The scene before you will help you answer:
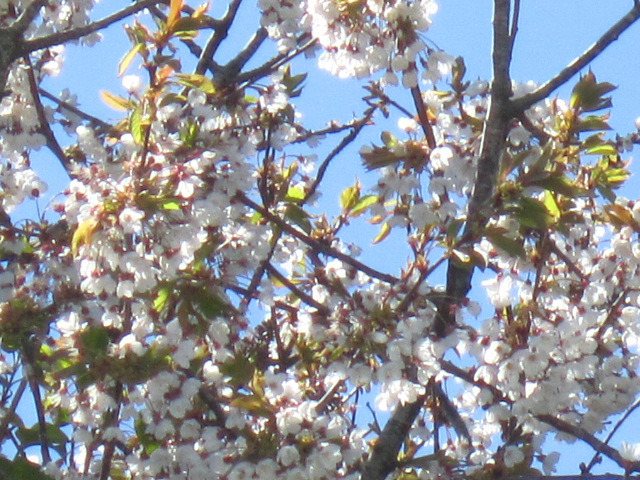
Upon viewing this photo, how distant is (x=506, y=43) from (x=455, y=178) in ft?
1.72

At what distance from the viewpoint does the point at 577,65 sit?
4301 millimetres

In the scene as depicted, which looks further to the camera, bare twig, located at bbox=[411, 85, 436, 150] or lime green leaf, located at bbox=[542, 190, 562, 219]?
bare twig, located at bbox=[411, 85, 436, 150]

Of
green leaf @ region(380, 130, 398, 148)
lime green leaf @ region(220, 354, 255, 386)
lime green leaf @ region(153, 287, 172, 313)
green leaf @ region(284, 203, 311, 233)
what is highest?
green leaf @ region(380, 130, 398, 148)

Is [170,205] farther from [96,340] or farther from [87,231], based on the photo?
[96,340]

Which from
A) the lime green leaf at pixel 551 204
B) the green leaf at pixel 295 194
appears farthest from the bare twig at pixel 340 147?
the lime green leaf at pixel 551 204

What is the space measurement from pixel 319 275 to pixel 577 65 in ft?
4.44

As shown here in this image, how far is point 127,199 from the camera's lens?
3738 millimetres

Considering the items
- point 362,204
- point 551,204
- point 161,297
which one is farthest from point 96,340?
point 551,204

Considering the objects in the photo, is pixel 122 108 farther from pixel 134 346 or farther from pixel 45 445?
pixel 45 445

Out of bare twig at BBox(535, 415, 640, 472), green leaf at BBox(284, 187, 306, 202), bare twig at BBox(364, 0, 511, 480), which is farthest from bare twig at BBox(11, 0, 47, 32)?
bare twig at BBox(535, 415, 640, 472)

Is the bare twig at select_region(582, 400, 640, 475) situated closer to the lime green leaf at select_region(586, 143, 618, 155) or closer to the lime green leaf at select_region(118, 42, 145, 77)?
the lime green leaf at select_region(586, 143, 618, 155)

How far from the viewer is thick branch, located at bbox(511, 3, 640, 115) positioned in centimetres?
429

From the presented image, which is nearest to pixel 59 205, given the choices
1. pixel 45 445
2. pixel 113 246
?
pixel 113 246

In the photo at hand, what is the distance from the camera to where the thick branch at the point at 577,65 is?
4.29 m
